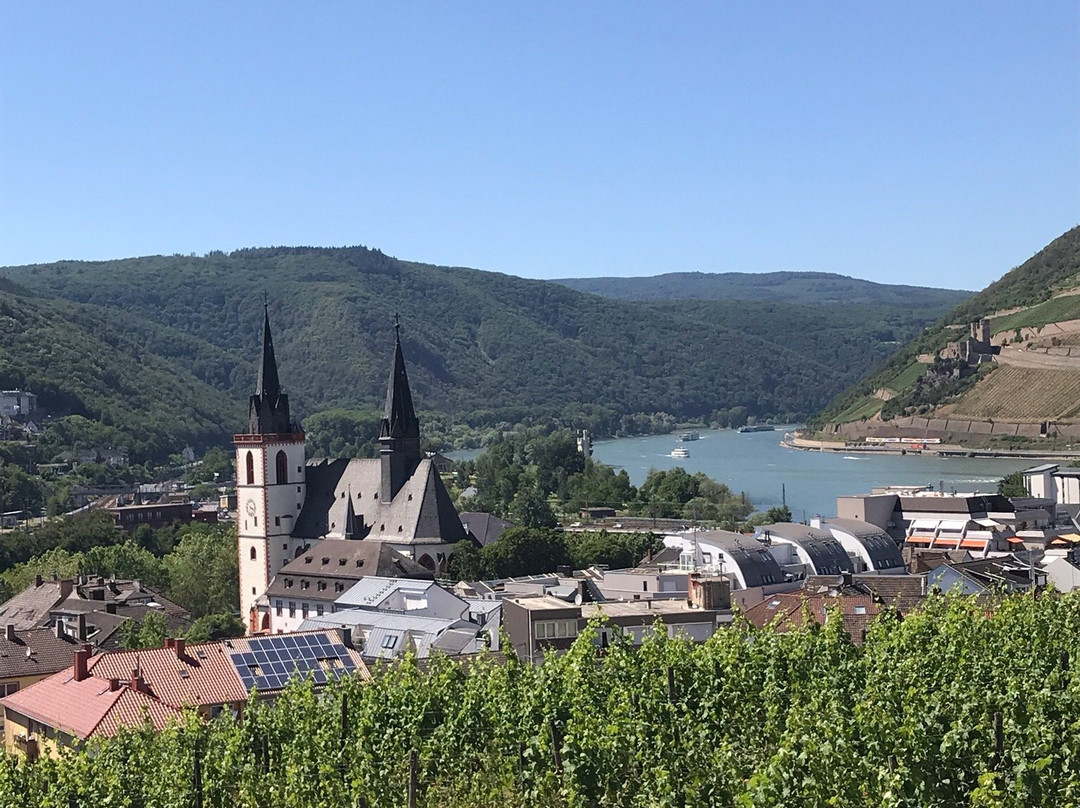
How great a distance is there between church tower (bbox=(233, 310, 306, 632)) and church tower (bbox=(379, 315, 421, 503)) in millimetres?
3752

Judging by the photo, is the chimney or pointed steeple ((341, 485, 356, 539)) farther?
pointed steeple ((341, 485, 356, 539))

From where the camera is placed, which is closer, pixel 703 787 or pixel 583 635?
pixel 703 787

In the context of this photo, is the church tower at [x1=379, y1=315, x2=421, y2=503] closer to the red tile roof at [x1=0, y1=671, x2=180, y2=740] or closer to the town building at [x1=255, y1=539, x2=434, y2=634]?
the town building at [x1=255, y1=539, x2=434, y2=634]

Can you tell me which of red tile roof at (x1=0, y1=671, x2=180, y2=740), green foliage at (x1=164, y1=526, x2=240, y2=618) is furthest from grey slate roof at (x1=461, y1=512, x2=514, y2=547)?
red tile roof at (x1=0, y1=671, x2=180, y2=740)

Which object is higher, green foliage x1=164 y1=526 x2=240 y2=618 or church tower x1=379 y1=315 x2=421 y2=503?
church tower x1=379 y1=315 x2=421 y2=503

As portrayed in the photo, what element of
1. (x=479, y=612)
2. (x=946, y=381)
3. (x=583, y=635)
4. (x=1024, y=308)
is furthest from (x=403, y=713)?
(x=1024, y=308)

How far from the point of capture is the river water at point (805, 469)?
330ft

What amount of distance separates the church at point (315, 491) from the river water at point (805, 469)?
96.0 ft

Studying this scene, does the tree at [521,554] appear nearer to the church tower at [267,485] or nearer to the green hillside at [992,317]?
the church tower at [267,485]

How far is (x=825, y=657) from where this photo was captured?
2141 centimetres

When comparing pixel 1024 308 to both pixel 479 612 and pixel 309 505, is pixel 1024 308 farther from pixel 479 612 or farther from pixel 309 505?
pixel 479 612

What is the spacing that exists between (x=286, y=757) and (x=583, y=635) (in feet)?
17.6

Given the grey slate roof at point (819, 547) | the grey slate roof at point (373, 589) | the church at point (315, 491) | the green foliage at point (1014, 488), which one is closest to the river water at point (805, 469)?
the green foliage at point (1014, 488)

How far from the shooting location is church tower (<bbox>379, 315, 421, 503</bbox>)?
5656cm
